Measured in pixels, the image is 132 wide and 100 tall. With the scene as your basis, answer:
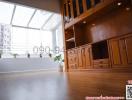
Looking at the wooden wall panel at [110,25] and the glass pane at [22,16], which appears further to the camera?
the glass pane at [22,16]

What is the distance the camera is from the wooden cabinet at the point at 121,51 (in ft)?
8.76

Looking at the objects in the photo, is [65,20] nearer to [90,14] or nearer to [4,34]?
[90,14]

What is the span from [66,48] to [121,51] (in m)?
2.47

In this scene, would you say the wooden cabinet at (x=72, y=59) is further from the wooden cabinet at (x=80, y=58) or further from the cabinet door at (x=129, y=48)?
the cabinet door at (x=129, y=48)

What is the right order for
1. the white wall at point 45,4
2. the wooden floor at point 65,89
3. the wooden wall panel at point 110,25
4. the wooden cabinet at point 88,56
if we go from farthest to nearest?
the white wall at point 45,4 < the wooden cabinet at point 88,56 < the wooden wall panel at point 110,25 < the wooden floor at point 65,89

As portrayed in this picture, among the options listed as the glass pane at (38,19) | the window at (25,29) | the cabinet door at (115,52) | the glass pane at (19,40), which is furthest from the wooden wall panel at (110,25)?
the glass pane at (19,40)

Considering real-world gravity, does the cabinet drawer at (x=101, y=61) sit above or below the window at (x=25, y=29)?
below

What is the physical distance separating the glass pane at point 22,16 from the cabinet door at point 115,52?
15.1 feet

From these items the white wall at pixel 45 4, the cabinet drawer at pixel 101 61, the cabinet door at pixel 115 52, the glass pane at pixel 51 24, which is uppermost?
the white wall at pixel 45 4

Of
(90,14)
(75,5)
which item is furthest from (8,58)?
(90,14)

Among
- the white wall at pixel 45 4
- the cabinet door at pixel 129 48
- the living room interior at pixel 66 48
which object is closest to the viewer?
the living room interior at pixel 66 48

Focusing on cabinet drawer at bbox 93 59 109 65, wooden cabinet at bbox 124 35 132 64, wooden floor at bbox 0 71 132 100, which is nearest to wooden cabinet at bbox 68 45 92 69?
cabinet drawer at bbox 93 59 109 65

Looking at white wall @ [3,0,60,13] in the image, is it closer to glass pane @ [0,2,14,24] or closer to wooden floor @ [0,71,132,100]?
glass pane @ [0,2,14,24]

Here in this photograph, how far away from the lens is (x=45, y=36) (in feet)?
24.7
